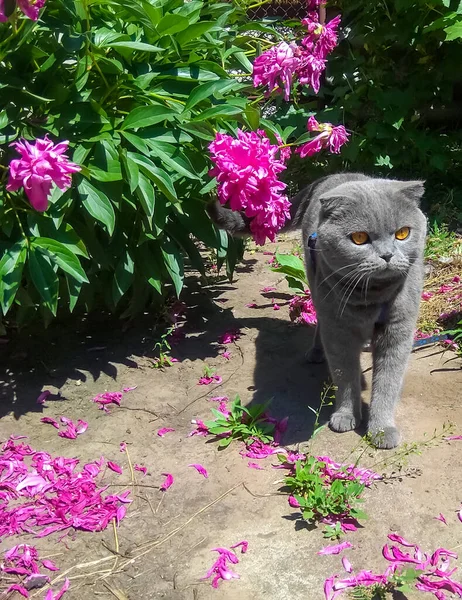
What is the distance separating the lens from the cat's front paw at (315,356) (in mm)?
3385

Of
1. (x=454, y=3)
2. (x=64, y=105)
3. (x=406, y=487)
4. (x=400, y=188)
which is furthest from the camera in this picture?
(x=454, y=3)

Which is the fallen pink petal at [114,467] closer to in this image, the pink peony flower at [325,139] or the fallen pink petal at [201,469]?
the fallen pink petal at [201,469]

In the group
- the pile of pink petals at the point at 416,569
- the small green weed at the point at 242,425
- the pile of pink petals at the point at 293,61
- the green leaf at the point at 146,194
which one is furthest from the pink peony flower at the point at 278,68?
the pile of pink petals at the point at 416,569

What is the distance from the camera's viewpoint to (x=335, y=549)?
7.00 feet

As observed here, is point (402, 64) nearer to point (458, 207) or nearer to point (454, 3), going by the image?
point (454, 3)

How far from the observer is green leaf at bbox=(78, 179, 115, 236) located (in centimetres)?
274

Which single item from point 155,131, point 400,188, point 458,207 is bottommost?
point 458,207

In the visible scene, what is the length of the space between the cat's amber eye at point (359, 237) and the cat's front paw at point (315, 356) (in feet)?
3.13

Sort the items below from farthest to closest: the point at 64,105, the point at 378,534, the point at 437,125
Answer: the point at 437,125 → the point at 64,105 → the point at 378,534

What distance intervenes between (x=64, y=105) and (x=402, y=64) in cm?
350

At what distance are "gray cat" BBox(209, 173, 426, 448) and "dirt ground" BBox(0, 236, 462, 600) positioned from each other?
172mm

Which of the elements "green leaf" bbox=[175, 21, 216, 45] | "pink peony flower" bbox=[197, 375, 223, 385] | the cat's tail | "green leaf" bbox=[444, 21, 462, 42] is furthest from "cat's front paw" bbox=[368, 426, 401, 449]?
"green leaf" bbox=[444, 21, 462, 42]

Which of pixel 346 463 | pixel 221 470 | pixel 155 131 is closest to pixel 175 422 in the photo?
pixel 221 470

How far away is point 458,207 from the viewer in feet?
16.9
